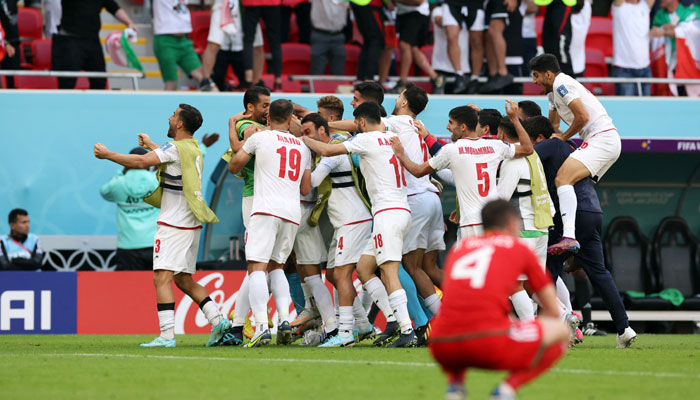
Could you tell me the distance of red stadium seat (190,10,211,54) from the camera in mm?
16672

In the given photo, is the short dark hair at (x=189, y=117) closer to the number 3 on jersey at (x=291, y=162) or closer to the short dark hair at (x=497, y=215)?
the number 3 on jersey at (x=291, y=162)

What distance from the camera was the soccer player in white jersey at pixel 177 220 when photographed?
30.8ft

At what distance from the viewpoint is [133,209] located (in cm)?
1331

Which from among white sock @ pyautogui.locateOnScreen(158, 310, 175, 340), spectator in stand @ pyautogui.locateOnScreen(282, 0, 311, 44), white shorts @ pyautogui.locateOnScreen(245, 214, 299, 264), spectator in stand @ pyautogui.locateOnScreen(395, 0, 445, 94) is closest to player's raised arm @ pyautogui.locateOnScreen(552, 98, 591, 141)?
white shorts @ pyautogui.locateOnScreen(245, 214, 299, 264)

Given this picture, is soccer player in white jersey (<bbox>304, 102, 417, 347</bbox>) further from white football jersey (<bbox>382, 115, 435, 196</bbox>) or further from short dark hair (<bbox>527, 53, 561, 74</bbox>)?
short dark hair (<bbox>527, 53, 561, 74</bbox>)

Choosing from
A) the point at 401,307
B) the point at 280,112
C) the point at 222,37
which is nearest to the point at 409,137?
the point at 280,112

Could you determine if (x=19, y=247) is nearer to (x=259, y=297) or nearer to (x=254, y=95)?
(x=254, y=95)

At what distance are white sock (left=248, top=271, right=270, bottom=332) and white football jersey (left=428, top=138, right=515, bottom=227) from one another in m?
1.83

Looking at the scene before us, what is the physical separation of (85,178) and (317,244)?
19.1 feet

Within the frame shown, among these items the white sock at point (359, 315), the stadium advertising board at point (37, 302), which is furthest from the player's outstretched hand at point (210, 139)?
the white sock at point (359, 315)

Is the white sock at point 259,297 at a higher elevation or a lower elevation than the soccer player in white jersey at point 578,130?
lower

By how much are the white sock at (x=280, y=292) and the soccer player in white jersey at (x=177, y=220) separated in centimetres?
56

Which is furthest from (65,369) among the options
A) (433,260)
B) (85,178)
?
(85,178)

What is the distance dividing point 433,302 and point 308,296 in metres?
1.25
